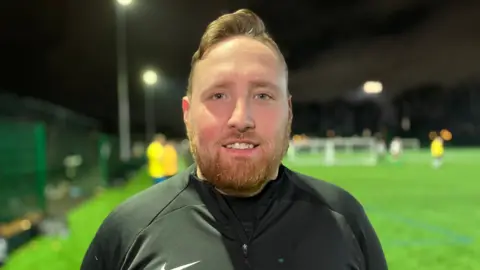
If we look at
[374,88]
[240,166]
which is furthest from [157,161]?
[374,88]

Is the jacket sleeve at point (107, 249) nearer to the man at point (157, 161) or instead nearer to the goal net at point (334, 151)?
the man at point (157, 161)

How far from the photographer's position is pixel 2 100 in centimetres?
1185

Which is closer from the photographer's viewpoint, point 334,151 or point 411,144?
point 334,151

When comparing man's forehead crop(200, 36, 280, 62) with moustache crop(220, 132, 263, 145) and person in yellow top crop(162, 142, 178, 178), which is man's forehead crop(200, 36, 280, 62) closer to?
moustache crop(220, 132, 263, 145)

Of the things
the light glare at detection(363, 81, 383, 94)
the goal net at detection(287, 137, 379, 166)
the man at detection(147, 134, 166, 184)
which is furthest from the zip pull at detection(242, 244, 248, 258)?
the light glare at detection(363, 81, 383, 94)

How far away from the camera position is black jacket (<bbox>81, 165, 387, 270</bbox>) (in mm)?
2088

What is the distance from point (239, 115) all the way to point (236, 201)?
36 centimetres

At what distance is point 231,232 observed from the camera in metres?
2.14

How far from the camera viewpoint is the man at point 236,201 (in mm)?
2031

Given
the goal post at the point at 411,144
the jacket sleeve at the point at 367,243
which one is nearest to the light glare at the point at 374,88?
the goal post at the point at 411,144

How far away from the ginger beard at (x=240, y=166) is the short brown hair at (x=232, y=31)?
0.25 meters

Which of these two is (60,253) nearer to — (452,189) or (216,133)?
(216,133)

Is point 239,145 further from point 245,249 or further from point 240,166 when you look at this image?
point 245,249

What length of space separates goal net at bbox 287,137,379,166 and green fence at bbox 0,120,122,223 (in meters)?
14.8
